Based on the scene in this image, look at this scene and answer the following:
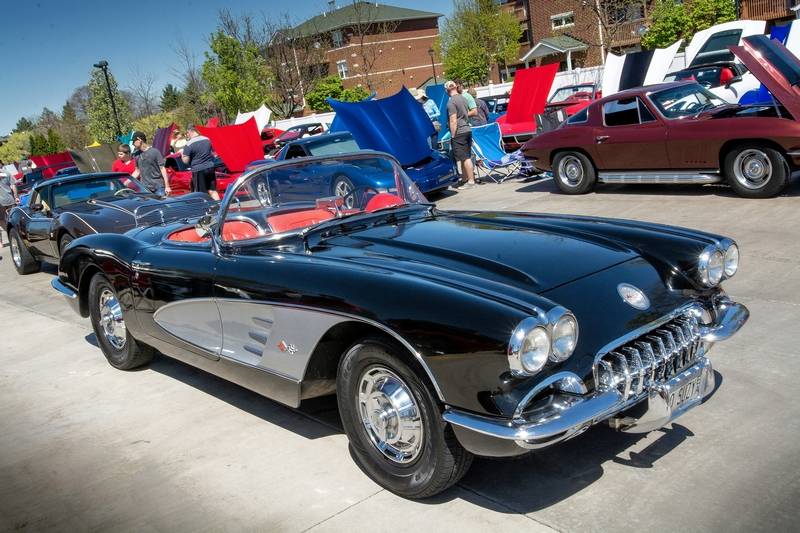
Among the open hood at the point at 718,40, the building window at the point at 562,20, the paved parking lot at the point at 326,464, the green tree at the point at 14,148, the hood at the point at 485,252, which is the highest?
the building window at the point at 562,20

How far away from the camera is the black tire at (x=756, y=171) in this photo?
27.8 feet

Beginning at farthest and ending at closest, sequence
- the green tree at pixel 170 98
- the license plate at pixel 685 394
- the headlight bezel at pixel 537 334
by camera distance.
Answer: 1. the green tree at pixel 170 98
2. the license plate at pixel 685 394
3. the headlight bezel at pixel 537 334

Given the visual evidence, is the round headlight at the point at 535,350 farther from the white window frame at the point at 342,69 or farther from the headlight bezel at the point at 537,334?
the white window frame at the point at 342,69

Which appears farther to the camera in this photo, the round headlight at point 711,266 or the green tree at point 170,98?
the green tree at point 170,98

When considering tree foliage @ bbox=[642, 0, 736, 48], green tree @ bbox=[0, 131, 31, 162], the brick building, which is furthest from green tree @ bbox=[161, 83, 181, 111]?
tree foliage @ bbox=[642, 0, 736, 48]

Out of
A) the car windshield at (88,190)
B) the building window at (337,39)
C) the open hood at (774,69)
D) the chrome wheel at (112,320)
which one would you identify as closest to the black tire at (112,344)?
the chrome wheel at (112,320)

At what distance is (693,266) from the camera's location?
3.58m

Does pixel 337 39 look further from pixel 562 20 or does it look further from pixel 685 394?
pixel 685 394

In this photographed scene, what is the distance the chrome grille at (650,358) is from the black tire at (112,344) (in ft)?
11.8

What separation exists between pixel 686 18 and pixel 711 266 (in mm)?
32702

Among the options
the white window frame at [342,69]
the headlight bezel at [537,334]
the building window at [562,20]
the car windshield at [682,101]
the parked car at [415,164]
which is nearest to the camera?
the headlight bezel at [537,334]

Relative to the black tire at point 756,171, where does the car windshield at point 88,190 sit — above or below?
above

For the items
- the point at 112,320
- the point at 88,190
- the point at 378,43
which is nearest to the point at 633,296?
the point at 112,320

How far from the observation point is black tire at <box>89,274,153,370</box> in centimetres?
537
